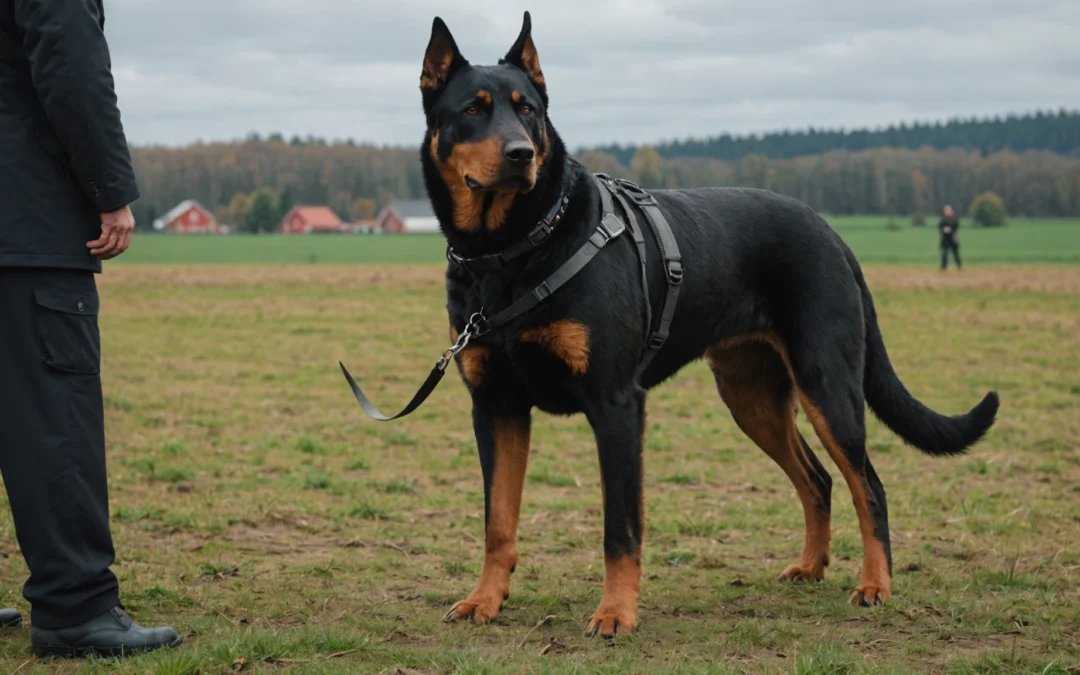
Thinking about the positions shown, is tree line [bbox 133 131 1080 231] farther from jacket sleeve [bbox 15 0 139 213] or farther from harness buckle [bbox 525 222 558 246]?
jacket sleeve [bbox 15 0 139 213]

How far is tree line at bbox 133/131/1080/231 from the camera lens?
41344mm

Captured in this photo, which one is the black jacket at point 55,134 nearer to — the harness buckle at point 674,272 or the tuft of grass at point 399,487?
the harness buckle at point 674,272

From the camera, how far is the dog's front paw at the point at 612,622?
14.2 ft

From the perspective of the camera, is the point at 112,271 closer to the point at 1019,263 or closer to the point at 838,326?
the point at 1019,263

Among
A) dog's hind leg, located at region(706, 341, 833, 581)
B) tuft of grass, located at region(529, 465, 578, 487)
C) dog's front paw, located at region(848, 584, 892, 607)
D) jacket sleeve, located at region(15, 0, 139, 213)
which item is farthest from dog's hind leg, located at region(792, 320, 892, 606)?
jacket sleeve, located at region(15, 0, 139, 213)

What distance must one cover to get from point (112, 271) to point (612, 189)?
3407 centimetres

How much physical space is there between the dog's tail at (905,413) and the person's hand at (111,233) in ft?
11.4

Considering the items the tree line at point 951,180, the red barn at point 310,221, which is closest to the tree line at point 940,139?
the tree line at point 951,180

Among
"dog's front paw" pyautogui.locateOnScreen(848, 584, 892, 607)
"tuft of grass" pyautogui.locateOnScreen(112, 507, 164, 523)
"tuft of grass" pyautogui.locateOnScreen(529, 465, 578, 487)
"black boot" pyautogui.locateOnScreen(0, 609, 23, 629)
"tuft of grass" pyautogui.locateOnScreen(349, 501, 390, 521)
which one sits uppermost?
"black boot" pyautogui.locateOnScreen(0, 609, 23, 629)

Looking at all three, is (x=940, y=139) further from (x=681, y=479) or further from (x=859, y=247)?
(x=681, y=479)

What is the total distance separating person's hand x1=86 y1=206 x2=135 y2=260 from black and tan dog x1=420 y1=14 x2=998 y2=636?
127cm

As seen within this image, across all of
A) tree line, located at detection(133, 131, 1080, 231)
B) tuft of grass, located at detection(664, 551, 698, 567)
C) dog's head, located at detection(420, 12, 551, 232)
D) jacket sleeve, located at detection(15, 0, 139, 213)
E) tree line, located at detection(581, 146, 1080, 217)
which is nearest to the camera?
jacket sleeve, located at detection(15, 0, 139, 213)

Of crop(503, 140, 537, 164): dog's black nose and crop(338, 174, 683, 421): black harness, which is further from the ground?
crop(503, 140, 537, 164): dog's black nose

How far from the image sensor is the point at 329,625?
4.48 m
